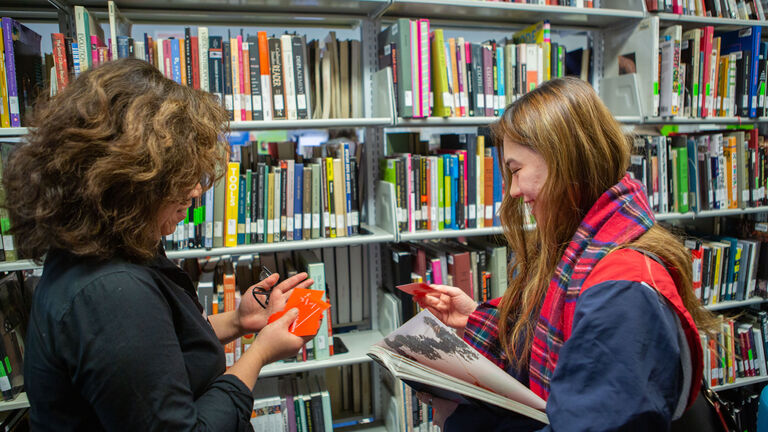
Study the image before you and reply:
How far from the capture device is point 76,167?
2.68ft

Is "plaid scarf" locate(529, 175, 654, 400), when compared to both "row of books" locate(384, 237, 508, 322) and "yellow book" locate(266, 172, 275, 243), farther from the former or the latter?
"yellow book" locate(266, 172, 275, 243)

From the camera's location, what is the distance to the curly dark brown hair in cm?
81

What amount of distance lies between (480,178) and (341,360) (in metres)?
0.94

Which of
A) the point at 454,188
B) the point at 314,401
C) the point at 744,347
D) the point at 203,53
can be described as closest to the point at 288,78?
the point at 203,53

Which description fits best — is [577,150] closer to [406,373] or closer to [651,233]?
Answer: [651,233]

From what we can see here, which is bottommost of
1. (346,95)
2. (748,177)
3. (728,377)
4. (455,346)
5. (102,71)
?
(728,377)

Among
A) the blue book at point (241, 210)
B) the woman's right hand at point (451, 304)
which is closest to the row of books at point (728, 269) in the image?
the woman's right hand at point (451, 304)

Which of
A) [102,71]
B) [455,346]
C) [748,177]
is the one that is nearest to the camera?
[102,71]

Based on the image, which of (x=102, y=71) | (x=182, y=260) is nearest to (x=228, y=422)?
(x=102, y=71)

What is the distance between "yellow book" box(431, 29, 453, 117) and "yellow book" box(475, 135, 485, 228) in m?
0.20

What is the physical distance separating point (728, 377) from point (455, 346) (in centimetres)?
226

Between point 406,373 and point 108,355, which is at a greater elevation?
point 108,355

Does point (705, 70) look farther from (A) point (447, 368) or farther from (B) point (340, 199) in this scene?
(A) point (447, 368)

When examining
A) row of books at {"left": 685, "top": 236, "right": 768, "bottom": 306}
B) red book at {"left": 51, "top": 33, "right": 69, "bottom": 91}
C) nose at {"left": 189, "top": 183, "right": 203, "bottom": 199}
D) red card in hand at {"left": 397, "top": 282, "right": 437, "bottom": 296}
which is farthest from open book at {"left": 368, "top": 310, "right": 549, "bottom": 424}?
row of books at {"left": 685, "top": 236, "right": 768, "bottom": 306}
